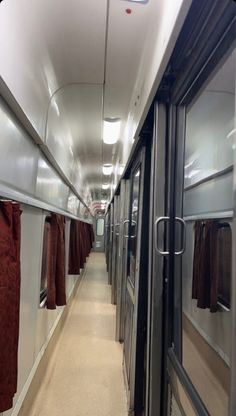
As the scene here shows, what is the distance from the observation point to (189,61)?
45.0 inches

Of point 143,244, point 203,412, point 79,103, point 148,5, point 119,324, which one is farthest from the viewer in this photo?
point 119,324

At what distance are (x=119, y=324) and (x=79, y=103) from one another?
268cm

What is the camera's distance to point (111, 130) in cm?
364

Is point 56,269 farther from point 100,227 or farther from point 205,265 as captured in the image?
point 100,227

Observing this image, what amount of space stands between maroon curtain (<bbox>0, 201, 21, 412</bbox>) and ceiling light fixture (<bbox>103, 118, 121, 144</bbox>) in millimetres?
2216

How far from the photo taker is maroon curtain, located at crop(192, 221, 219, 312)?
1178 millimetres

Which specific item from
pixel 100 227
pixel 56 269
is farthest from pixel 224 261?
pixel 100 227

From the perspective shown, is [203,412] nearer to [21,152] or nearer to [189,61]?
[189,61]

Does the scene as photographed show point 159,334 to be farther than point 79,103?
No

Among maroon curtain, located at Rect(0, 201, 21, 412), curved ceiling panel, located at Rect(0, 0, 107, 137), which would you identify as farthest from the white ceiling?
maroon curtain, located at Rect(0, 201, 21, 412)

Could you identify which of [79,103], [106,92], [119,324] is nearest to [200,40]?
[106,92]

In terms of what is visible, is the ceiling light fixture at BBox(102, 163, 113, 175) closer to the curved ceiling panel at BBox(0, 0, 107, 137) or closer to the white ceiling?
the white ceiling

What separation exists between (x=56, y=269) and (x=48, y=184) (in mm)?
874

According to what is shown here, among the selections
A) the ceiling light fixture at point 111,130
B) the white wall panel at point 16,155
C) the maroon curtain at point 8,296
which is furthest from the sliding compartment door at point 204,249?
the ceiling light fixture at point 111,130
